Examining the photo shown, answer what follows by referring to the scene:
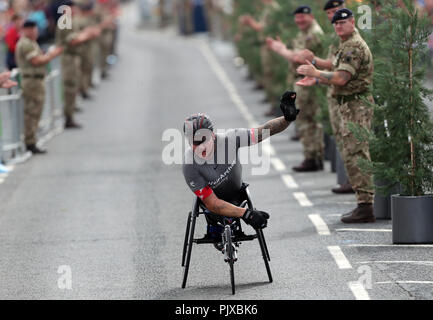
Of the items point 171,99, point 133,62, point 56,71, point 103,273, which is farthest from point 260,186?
point 133,62

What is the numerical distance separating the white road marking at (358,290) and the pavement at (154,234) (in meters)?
0.02

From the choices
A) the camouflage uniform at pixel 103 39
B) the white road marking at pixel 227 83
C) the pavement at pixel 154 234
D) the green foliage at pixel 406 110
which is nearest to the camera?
the pavement at pixel 154 234

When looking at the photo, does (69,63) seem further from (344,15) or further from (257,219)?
(257,219)

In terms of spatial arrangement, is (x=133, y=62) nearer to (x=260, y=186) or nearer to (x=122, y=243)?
(x=260, y=186)

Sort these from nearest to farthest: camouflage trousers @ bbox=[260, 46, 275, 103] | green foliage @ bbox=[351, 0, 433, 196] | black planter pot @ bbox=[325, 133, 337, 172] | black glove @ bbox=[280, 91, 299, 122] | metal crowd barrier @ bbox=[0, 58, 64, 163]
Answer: black glove @ bbox=[280, 91, 299, 122]
green foliage @ bbox=[351, 0, 433, 196]
black planter pot @ bbox=[325, 133, 337, 172]
metal crowd barrier @ bbox=[0, 58, 64, 163]
camouflage trousers @ bbox=[260, 46, 275, 103]

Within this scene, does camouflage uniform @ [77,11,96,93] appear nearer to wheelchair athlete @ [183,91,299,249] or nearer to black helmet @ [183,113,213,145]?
wheelchair athlete @ [183,91,299,249]

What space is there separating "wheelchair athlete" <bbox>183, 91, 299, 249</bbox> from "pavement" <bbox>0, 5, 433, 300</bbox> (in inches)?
30.4

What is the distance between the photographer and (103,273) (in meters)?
11.8

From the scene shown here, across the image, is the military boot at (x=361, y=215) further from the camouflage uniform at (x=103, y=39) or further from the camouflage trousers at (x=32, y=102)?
the camouflage uniform at (x=103, y=39)

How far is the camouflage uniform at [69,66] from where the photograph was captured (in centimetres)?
2567

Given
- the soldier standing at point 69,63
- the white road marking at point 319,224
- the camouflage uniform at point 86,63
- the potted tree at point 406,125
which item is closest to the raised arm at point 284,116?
the potted tree at point 406,125

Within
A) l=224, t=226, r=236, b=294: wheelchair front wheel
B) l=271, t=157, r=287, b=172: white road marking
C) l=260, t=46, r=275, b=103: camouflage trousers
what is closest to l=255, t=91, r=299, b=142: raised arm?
l=224, t=226, r=236, b=294: wheelchair front wheel

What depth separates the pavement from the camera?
11.0 m

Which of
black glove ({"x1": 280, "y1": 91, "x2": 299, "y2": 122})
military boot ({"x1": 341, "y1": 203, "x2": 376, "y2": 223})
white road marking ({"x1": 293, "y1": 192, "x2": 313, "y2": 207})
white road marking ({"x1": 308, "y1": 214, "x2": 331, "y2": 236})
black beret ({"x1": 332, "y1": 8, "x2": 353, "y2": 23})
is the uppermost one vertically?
black beret ({"x1": 332, "y1": 8, "x2": 353, "y2": 23})
